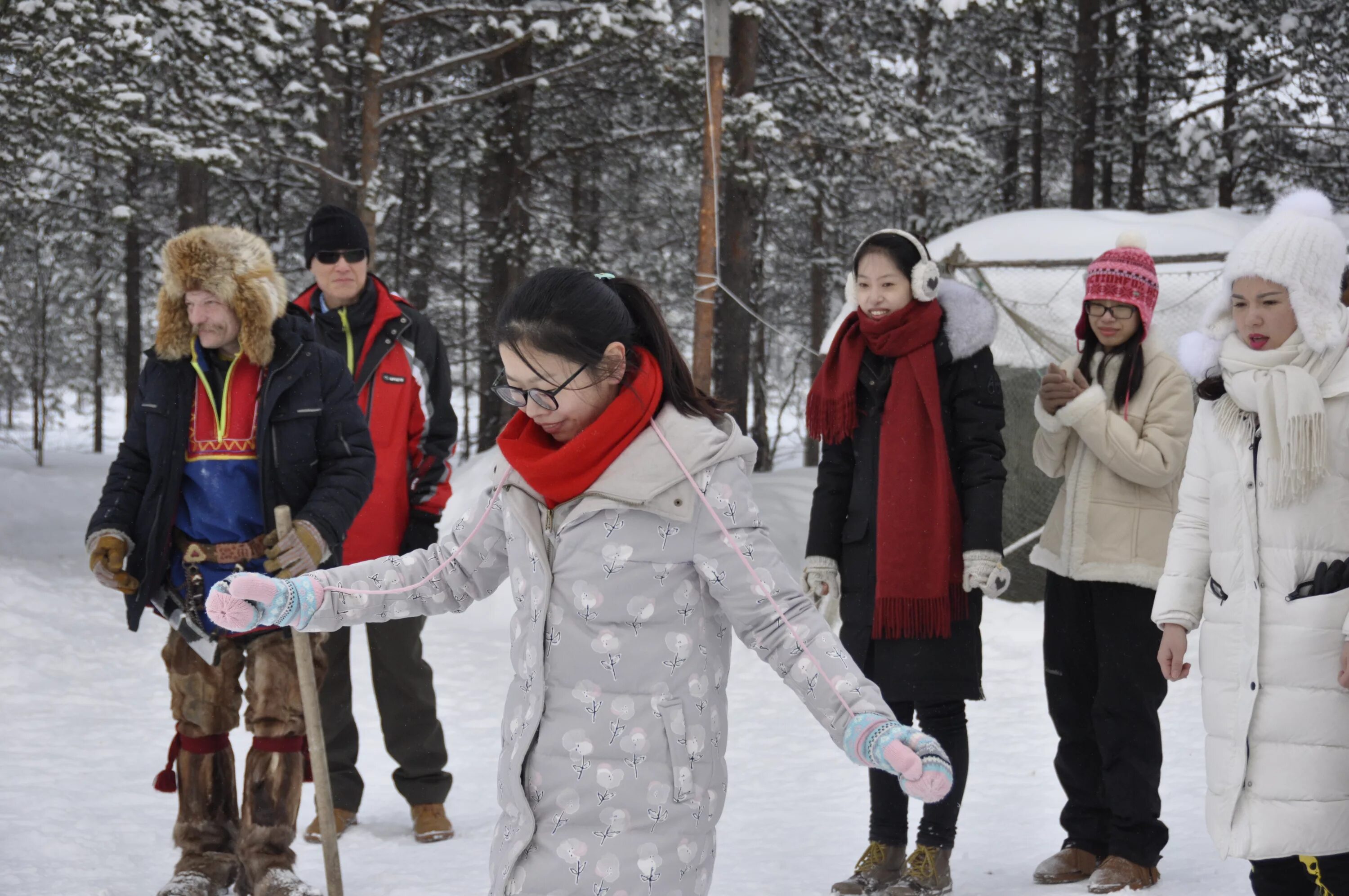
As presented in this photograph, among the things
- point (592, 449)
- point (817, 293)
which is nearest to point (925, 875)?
point (592, 449)

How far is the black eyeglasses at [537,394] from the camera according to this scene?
93.6 inches

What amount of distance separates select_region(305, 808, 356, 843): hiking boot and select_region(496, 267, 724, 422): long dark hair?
310cm

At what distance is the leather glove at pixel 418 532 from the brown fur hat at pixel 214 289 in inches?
48.0

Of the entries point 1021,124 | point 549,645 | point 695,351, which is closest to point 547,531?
point 549,645

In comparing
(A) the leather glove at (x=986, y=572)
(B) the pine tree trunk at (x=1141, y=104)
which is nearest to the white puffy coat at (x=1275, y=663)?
(A) the leather glove at (x=986, y=572)

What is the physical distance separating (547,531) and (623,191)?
55.9ft

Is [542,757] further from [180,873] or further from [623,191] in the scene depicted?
[623,191]

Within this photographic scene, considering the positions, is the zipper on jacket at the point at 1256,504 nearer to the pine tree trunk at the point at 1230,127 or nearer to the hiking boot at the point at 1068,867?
the hiking boot at the point at 1068,867

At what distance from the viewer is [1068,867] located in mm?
4188

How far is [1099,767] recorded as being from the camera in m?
4.32

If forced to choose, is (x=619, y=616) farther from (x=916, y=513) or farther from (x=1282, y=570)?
(x=916, y=513)

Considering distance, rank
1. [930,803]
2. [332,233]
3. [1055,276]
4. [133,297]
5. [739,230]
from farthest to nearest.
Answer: [133,297] → [739,230] → [1055,276] → [332,233] → [930,803]

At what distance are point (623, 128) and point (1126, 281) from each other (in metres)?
12.0

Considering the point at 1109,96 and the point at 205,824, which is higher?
the point at 1109,96
